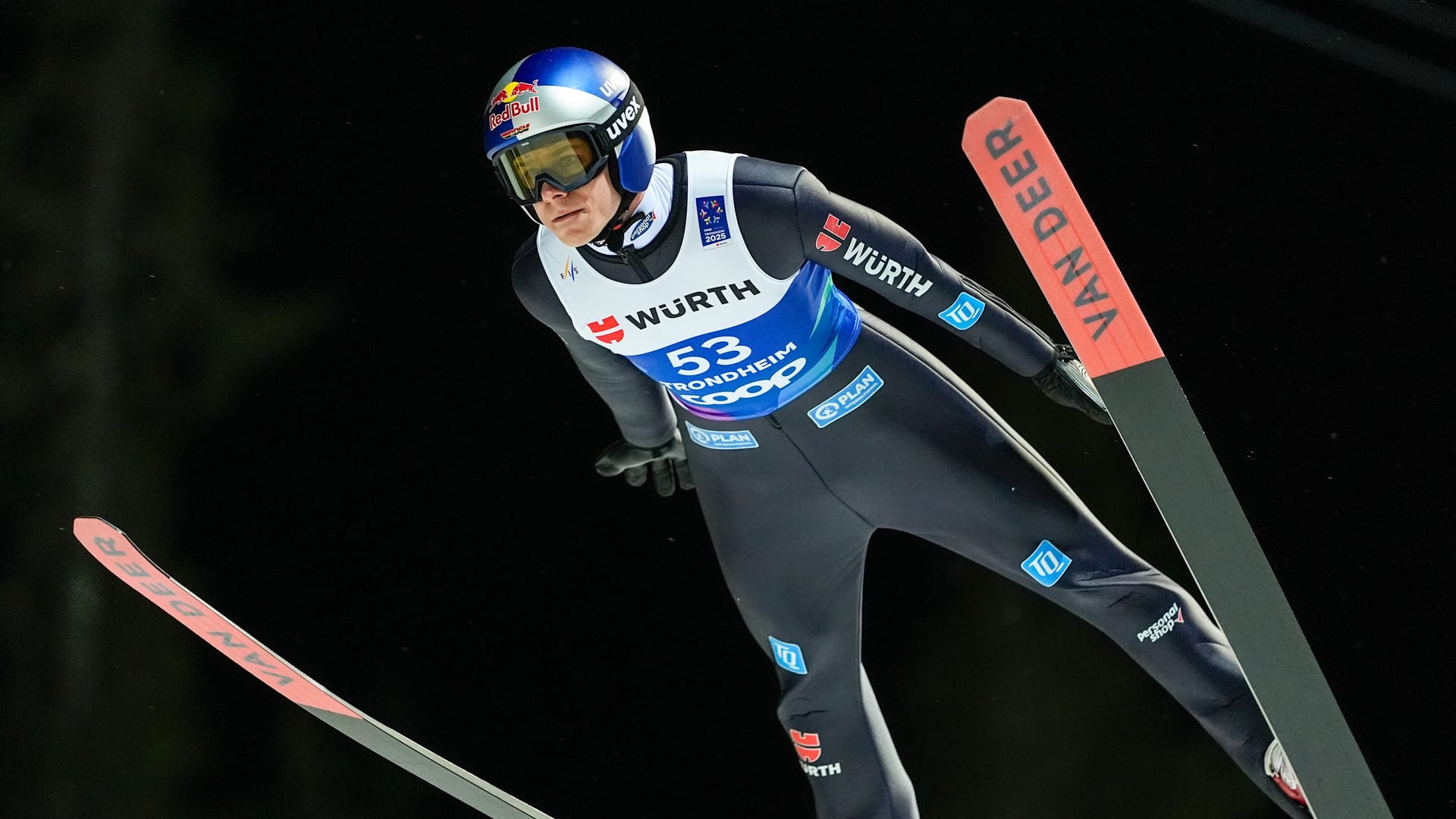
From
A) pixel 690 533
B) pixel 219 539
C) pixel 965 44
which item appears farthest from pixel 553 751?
pixel 965 44

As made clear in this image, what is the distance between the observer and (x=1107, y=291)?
2109 mm

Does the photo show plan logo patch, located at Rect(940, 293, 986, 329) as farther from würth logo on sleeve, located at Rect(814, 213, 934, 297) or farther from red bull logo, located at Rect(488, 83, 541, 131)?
red bull logo, located at Rect(488, 83, 541, 131)

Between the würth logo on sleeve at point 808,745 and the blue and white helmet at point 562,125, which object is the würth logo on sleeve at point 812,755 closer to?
the würth logo on sleeve at point 808,745

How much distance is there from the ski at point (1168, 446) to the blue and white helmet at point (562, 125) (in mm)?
504

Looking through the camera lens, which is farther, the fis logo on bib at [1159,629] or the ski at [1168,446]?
the fis logo on bib at [1159,629]

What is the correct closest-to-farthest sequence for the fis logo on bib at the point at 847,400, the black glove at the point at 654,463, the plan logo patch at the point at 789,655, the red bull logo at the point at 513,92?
the red bull logo at the point at 513,92, the fis logo on bib at the point at 847,400, the plan logo patch at the point at 789,655, the black glove at the point at 654,463

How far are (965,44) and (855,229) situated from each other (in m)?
0.69

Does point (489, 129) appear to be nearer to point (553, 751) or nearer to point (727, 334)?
point (727, 334)

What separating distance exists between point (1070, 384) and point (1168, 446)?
0.83 feet

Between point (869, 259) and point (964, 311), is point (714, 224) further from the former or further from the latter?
point (964, 311)

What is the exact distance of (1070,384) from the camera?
2.40 metres

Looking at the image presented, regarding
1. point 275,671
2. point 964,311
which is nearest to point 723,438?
point 964,311

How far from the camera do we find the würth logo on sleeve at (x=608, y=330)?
7.81 ft

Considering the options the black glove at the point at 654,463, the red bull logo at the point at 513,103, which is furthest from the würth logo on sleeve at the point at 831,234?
the black glove at the point at 654,463
